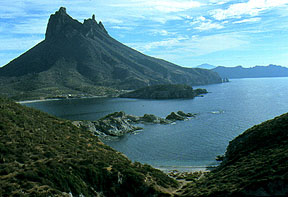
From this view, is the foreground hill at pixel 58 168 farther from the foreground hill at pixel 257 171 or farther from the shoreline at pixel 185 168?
the shoreline at pixel 185 168

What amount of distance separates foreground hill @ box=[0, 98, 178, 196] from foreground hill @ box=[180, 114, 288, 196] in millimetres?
5331

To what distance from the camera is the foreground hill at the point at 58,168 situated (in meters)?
20.4

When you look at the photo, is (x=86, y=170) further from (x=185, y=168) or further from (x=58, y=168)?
(x=185, y=168)

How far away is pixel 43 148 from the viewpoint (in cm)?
2639

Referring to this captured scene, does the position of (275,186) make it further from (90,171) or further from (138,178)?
(90,171)

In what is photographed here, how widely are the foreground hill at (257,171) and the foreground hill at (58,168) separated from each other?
17.5ft

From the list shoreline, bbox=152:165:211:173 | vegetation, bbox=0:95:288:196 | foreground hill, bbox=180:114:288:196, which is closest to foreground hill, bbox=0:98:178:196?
vegetation, bbox=0:95:288:196

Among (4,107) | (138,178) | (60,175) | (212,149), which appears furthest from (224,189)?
A: (212,149)

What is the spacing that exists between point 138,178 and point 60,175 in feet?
25.7

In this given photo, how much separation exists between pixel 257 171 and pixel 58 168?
18.5 meters

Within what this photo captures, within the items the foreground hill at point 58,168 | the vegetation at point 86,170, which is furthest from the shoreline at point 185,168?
the foreground hill at point 58,168

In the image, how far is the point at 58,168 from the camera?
22.7 meters

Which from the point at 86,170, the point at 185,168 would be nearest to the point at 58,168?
the point at 86,170

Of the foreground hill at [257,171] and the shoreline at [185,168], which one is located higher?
the foreground hill at [257,171]
